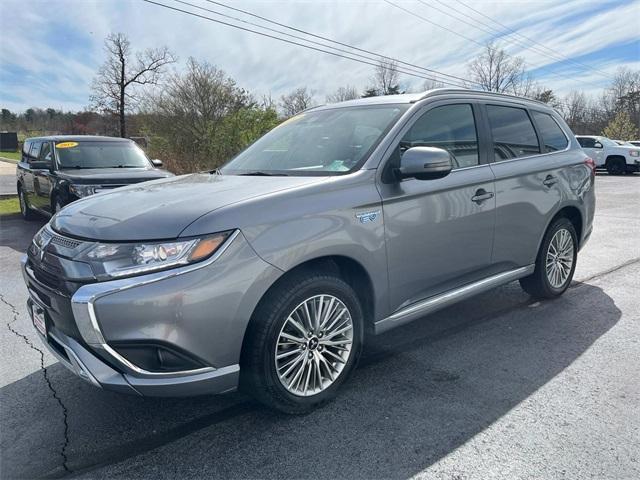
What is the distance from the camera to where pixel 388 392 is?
3082 millimetres

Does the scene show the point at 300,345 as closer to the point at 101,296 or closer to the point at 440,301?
the point at 101,296

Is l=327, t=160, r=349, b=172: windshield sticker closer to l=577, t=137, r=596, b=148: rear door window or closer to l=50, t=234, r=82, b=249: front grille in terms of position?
l=50, t=234, r=82, b=249: front grille

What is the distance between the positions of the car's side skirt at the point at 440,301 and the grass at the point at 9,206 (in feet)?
35.8

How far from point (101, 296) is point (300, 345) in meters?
1.09

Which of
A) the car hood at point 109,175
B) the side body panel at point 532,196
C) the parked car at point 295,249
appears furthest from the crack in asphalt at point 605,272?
the car hood at point 109,175

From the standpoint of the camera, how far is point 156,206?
104 inches

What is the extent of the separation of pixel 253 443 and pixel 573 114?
65.6 metres

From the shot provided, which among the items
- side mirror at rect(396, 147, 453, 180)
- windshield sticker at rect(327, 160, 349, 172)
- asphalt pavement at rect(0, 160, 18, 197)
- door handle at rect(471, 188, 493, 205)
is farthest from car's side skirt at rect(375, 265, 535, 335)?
asphalt pavement at rect(0, 160, 18, 197)

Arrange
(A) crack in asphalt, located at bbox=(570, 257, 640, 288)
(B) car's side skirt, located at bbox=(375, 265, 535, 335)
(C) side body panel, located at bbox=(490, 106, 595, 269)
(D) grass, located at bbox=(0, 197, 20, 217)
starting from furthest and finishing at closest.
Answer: (D) grass, located at bbox=(0, 197, 20, 217), (A) crack in asphalt, located at bbox=(570, 257, 640, 288), (C) side body panel, located at bbox=(490, 106, 595, 269), (B) car's side skirt, located at bbox=(375, 265, 535, 335)

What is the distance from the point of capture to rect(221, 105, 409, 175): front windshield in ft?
10.7

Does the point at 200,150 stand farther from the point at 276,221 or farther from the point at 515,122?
the point at 276,221

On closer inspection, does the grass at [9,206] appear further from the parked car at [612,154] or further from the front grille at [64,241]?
the parked car at [612,154]

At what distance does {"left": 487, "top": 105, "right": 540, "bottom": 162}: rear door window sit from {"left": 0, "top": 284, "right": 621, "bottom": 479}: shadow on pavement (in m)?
1.55

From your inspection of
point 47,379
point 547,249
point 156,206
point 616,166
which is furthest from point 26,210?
point 616,166
